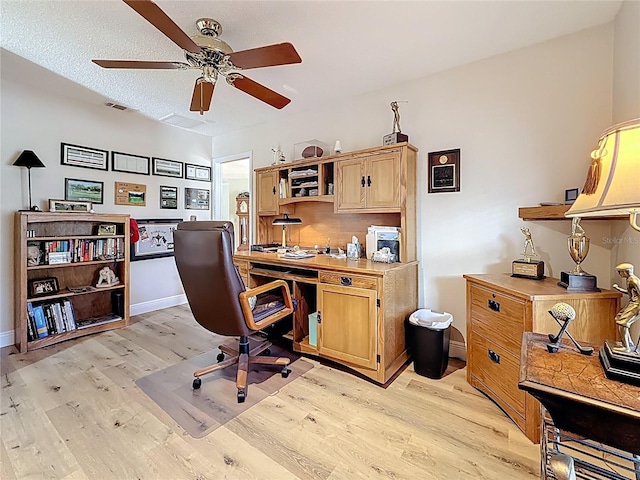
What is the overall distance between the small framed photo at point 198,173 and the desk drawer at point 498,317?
4.03m

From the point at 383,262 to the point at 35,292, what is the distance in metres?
3.42

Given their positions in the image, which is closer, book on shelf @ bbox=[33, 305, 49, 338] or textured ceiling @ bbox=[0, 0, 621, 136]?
textured ceiling @ bbox=[0, 0, 621, 136]

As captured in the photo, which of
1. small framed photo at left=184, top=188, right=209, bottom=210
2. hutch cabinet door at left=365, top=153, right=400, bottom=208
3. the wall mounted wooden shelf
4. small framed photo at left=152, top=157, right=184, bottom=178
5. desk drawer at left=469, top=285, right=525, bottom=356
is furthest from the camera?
small framed photo at left=184, top=188, right=209, bottom=210

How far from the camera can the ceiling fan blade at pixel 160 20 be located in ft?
4.39

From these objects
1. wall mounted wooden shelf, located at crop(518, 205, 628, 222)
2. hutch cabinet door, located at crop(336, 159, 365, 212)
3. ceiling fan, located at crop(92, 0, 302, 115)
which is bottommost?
wall mounted wooden shelf, located at crop(518, 205, 628, 222)

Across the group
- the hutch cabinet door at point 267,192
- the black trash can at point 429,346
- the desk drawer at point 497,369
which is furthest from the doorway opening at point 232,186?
the desk drawer at point 497,369

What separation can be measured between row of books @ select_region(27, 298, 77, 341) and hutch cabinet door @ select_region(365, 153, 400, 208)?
328 centimetres

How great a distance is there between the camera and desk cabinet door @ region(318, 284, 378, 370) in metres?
2.20

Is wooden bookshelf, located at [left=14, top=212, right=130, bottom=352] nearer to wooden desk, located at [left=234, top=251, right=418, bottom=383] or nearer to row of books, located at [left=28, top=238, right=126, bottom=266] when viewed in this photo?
row of books, located at [left=28, top=238, right=126, bottom=266]

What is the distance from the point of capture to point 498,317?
1865 mm

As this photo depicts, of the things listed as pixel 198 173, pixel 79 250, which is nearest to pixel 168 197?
pixel 198 173

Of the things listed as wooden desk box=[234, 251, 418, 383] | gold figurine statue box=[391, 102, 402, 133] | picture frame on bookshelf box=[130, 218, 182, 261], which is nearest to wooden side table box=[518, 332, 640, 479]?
wooden desk box=[234, 251, 418, 383]

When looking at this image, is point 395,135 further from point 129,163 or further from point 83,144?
point 83,144

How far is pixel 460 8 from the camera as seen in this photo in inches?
72.7
